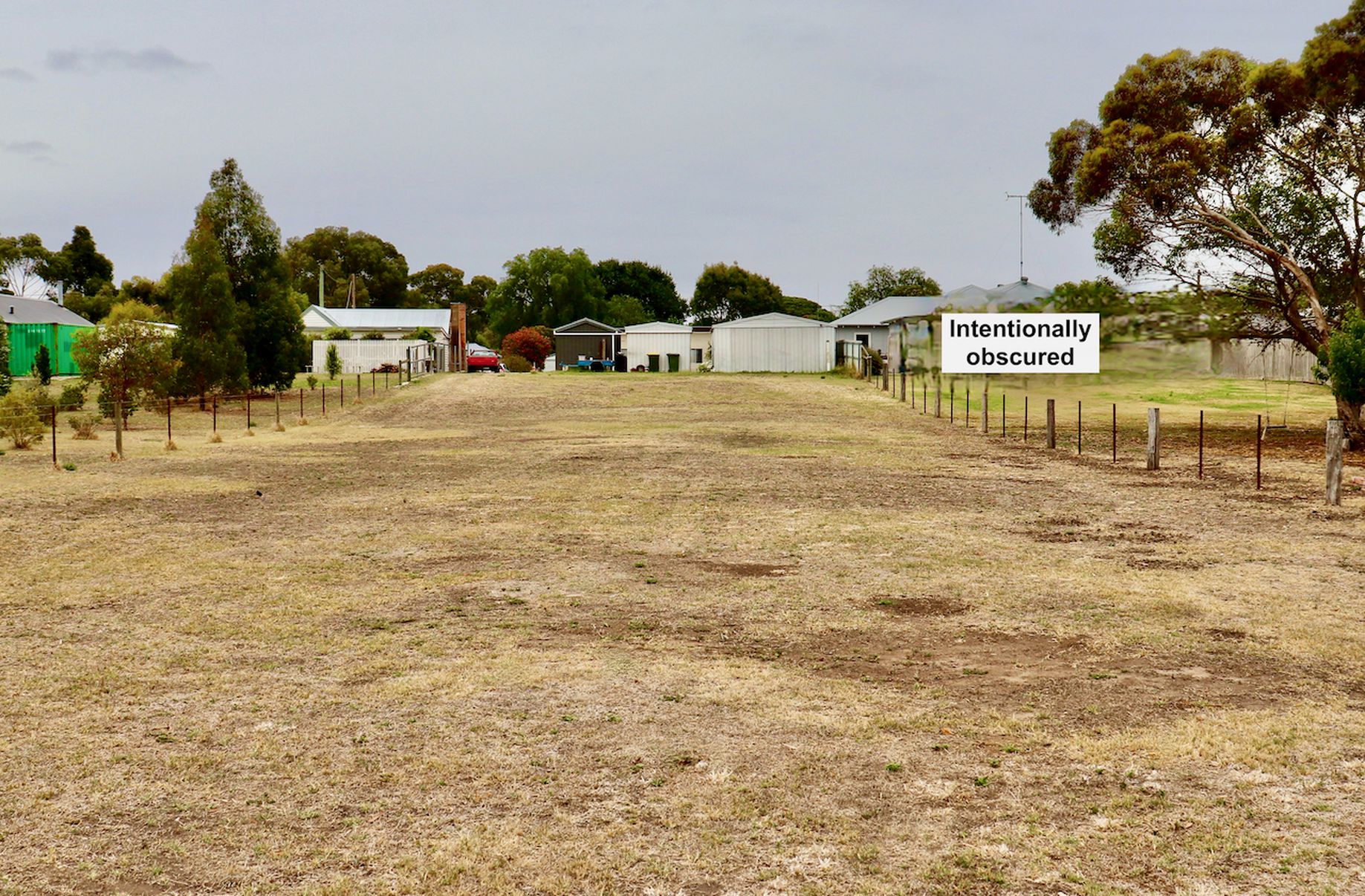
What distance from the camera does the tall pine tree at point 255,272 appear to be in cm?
3909

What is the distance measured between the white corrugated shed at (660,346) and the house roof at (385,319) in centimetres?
1538

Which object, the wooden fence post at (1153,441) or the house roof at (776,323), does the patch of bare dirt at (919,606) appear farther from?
the house roof at (776,323)

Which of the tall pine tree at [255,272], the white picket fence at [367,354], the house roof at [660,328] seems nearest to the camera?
the tall pine tree at [255,272]

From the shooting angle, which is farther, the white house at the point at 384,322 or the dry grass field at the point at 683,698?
the white house at the point at 384,322

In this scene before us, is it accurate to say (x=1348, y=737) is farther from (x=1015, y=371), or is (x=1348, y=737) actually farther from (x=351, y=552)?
(x=1015, y=371)

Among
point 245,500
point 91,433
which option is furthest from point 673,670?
point 91,433

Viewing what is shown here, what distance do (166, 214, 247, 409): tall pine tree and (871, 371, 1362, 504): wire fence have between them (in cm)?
1977

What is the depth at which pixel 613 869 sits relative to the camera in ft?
15.0

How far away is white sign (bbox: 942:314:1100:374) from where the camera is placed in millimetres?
25953

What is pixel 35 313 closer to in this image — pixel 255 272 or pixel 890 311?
pixel 255 272

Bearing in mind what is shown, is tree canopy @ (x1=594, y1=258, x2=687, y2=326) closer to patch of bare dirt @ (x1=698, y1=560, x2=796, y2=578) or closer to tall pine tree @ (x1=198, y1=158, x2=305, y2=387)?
tall pine tree @ (x1=198, y1=158, x2=305, y2=387)

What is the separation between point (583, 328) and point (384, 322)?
44.9 ft

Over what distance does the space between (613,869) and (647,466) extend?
50.7ft

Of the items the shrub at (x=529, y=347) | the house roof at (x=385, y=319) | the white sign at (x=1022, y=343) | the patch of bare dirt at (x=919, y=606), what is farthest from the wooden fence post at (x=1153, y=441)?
the house roof at (x=385, y=319)
